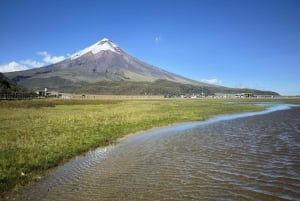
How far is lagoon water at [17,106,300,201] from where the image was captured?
37.4ft

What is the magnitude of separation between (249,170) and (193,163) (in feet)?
10.2

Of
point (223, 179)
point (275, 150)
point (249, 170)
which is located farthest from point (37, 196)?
point (275, 150)

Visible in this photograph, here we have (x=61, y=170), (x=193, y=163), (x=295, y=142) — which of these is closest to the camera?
(x=61, y=170)

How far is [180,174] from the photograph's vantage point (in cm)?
1429

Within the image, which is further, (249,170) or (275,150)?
(275,150)

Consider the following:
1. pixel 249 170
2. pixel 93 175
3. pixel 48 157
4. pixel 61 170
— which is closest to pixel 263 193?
pixel 249 170

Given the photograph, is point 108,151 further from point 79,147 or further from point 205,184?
point 205,184

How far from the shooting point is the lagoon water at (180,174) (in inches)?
449

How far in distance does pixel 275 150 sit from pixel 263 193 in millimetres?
9654

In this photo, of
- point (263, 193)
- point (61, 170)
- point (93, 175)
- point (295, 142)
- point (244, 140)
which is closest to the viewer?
point (263, 193)

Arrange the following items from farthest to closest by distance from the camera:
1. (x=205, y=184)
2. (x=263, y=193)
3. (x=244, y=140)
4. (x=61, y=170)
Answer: (x=244, y=140) → (x=61, y=170) → (x=205, y=184) → (x=263, y=193)

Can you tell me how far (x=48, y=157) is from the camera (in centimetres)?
1728

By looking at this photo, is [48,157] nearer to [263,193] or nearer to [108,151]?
[108,151]

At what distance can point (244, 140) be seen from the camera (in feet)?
81.3
